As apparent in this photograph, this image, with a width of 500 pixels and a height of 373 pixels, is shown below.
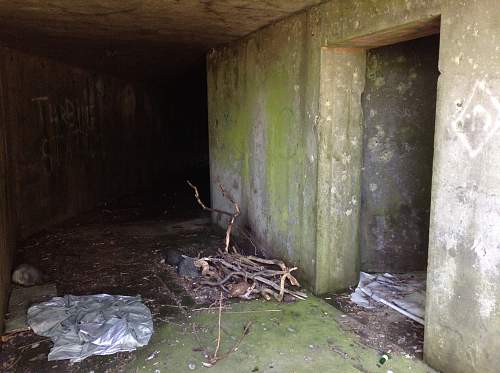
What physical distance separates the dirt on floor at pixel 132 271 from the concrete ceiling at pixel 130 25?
8.73 feet

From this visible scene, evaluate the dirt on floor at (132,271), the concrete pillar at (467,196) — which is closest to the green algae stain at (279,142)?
the dirt on floor at (132,271)

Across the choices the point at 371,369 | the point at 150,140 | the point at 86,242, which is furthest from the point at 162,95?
the point at 371,369

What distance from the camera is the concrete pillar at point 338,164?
3777mm

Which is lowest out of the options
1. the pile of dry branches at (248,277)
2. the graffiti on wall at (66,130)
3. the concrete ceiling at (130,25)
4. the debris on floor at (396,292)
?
the debris on floor at (396,292)

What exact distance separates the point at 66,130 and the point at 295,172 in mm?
4866

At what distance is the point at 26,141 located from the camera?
6.23m

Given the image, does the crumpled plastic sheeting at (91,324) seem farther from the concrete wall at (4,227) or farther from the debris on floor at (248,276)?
the debris on floor at (248,276)

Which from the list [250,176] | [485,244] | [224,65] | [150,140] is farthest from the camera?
[150,140]

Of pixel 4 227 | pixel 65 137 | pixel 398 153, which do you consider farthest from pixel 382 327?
pixel 65 137

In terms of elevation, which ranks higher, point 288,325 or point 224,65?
point 224,65

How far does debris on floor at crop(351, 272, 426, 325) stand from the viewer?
373 cm

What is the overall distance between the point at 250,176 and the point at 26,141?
3.44 metres

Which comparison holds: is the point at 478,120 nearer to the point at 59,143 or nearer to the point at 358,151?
the point at 358,151

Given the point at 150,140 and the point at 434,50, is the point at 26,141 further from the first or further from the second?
the point at 434,50
